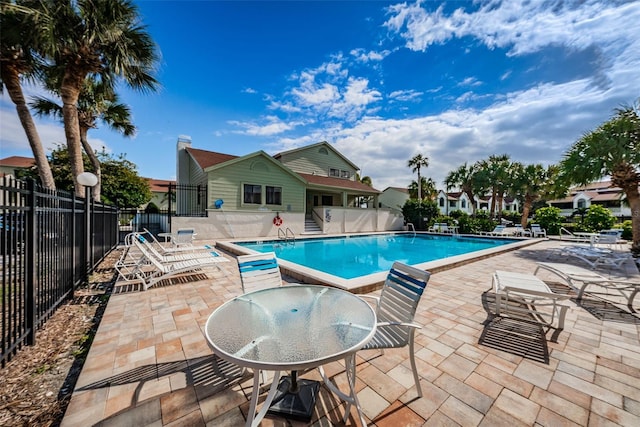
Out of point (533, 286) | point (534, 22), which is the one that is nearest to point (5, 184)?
point (533, 286)

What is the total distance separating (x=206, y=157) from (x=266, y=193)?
489 centimetres

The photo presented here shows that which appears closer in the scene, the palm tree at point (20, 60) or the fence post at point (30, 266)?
the fence post at point (30, 266)

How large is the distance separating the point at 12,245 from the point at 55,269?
5.30ft

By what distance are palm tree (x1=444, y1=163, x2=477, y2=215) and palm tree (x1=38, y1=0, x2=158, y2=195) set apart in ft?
98.0

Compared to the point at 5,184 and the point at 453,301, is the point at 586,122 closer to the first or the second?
the point at 453,301

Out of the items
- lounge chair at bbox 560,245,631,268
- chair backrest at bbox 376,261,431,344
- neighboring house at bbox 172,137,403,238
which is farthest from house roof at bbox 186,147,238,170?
lounge chair at bbox 560,245,631,268

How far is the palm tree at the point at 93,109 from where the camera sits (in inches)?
459

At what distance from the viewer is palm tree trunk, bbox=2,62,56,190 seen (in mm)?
7691

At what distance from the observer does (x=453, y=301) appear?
435 cm

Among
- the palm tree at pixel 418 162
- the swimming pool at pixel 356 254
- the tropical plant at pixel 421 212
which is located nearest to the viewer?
the swimming pool at pixel 356 254

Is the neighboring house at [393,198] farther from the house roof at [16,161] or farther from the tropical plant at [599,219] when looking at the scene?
the house roof at [16,161]

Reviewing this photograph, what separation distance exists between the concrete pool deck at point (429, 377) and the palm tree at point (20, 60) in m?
5.83

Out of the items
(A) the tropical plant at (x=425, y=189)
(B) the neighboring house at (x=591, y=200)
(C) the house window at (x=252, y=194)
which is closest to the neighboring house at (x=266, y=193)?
(C) the house window at (x=252, y=194)

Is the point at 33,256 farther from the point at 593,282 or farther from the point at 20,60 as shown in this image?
the point at 20,60
